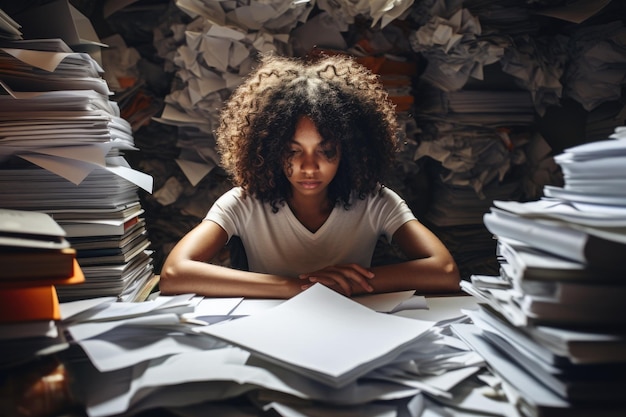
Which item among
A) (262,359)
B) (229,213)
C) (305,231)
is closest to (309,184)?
(305,231)

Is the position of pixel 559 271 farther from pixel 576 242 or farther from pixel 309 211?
pixel 309 211

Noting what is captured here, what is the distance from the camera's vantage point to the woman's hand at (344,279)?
1058mm

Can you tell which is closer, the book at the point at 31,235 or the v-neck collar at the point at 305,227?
the book at the point at 31,235

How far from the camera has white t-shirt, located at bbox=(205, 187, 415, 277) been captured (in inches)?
55.8

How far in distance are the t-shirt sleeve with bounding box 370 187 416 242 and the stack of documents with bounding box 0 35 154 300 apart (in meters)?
0.73

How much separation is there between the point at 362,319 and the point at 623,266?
1.24 ft

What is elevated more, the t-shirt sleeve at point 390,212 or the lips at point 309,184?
the lips at point 309,184

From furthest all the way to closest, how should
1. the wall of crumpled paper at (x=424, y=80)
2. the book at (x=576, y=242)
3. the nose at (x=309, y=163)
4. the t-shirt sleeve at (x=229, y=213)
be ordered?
the wall of crumpled paper at (x=424, y=80) < the t-shirt sleeve at (x=229, y=213) < the nose at (x=309, y=163) < the book at (x=576, y=242)

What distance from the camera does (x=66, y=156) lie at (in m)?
1.06

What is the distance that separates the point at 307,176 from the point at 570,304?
816 millimetres

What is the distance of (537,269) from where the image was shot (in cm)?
56

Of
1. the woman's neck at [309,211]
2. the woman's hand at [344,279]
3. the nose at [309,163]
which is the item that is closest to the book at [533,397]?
the woman's hand at [344,279]

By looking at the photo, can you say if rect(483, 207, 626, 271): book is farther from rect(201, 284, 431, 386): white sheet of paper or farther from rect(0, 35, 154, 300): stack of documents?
rect(0, 35, 154, 300): stack of documents

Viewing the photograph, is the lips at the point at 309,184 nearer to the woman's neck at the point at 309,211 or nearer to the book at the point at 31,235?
the woman's neck at the point at 309,211
